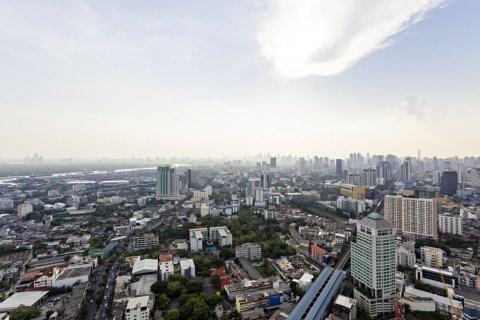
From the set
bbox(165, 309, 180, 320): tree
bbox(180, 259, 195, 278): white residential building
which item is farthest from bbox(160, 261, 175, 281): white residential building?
bbox(165, 309, 180, 320): tree

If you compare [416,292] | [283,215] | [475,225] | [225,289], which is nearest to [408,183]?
[475,225]

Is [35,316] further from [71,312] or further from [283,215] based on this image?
[283,215]

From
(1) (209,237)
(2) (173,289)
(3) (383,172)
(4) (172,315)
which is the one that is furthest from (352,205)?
(3) (383,172)

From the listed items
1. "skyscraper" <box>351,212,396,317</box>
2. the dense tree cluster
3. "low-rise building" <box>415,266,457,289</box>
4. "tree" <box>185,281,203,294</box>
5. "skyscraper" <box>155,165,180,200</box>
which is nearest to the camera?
the dense tree cluster

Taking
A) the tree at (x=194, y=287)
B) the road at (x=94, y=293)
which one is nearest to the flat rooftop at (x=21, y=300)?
the road at (x=94, y=293)

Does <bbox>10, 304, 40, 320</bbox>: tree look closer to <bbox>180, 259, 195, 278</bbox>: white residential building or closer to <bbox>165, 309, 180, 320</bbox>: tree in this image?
<bbox>165, 309, 180, 320</bbox>: tree
